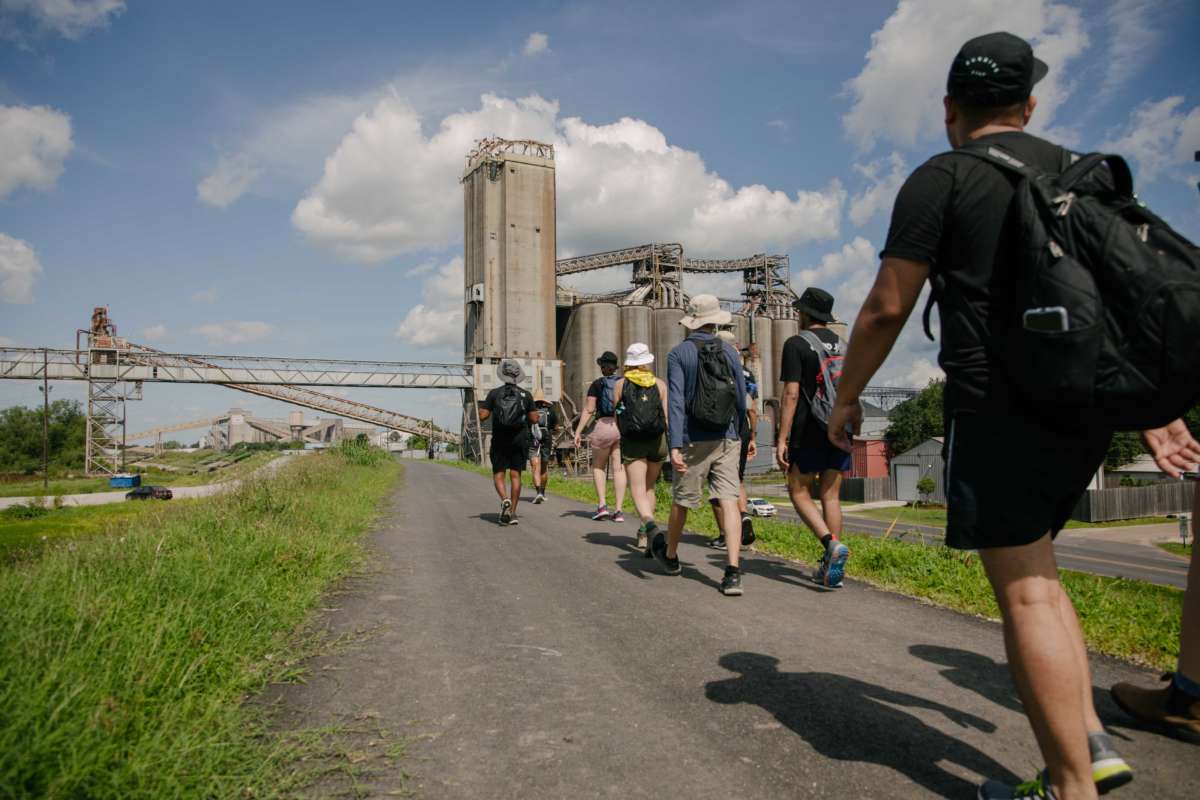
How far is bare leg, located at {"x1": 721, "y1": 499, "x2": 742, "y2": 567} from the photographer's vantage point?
Result: 4605mm

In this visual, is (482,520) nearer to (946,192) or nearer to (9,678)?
(9,678)

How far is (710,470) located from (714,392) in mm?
568

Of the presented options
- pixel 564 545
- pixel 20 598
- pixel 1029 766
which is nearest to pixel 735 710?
pixel 1029 766

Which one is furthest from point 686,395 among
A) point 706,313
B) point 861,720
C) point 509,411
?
point 509,411

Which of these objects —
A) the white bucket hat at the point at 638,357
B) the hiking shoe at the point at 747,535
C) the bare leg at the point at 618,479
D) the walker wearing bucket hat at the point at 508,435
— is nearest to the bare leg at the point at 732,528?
the hiking shoe at the point at 747,535

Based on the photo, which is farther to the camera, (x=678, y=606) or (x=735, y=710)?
(x=678, y=606)

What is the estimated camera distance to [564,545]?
677cm

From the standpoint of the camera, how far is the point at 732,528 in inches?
187

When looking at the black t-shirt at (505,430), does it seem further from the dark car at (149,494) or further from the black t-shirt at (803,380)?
the dark car at (149,494)

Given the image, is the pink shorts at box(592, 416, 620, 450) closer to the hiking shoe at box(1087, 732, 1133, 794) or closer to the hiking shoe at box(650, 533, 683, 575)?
the hiking shoe at box(650, 533, 683, 575)

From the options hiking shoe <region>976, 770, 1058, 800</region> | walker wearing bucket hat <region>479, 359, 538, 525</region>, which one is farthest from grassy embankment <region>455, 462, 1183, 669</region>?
walker wearing bucket hat <region>479, 359, 538, 525</region>

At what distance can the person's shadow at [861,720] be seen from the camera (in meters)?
A: 2.15

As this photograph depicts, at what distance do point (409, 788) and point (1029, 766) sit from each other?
1883mm

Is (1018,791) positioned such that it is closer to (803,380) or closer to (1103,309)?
(1103,309)
